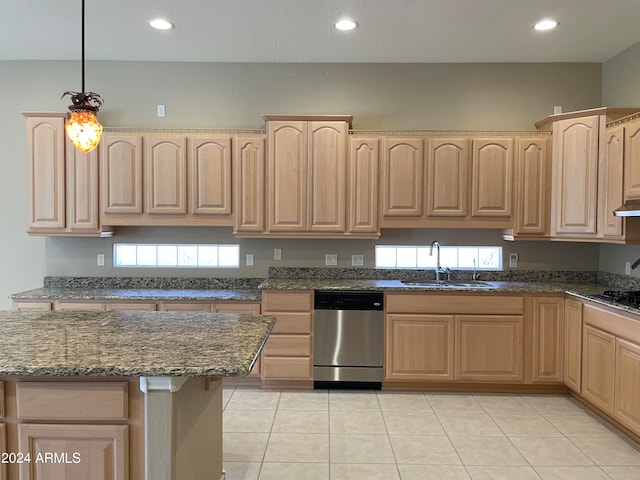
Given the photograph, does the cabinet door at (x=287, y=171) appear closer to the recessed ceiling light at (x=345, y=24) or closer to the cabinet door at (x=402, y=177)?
the cabinet door at (x=402, y=177)

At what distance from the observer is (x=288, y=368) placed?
12.4ft

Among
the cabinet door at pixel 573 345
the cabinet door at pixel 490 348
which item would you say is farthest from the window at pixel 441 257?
the cabinet door at pixel 573 345

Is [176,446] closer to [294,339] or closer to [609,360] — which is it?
[294,339]

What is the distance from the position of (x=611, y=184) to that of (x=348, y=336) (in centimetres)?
243

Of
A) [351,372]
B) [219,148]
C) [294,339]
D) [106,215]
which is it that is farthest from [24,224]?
[351,372]

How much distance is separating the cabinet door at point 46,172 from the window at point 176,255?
0.63 meters

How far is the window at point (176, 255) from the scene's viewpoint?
431cm

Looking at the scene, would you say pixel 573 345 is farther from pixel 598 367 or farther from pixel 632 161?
pixel 632 161

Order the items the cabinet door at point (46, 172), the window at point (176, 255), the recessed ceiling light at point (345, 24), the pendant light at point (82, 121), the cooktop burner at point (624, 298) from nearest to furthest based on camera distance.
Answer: the pendant light at point (82, 121) → the cooktop burner at point (624, 298) → the recessed ceiling light at point (345, 24) → the cabinet door at point (46, 172) → the window at point (176, 255)

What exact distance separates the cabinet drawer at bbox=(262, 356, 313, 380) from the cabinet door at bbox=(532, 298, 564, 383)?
6.40ft

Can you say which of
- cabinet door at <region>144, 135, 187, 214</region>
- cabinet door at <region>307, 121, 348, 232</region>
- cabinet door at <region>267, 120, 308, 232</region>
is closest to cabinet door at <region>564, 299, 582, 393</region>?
cabinet door at <region>307, 121, 348, 232</region>

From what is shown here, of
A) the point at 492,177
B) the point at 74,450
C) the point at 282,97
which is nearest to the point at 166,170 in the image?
the point at 282,97

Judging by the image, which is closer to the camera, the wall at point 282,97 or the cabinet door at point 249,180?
the cabinet door at point 249,180

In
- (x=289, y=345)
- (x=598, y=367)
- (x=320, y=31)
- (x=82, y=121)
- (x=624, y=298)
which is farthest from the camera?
(x=289, y=345)
